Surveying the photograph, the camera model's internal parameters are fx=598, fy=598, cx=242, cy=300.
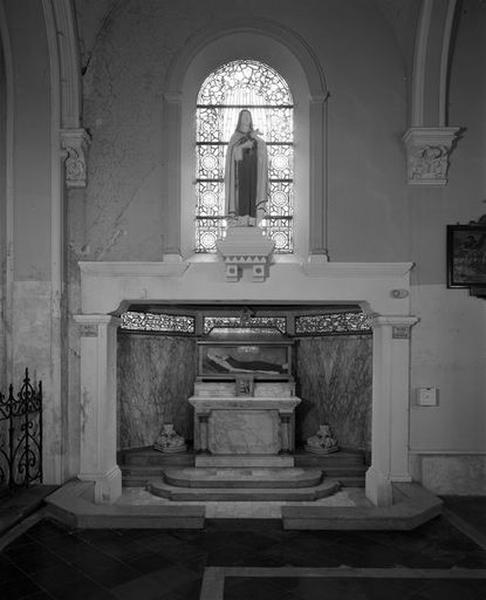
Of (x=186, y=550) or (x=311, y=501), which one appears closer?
(x=186, y=550)

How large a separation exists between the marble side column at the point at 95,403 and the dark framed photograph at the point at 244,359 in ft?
7.12

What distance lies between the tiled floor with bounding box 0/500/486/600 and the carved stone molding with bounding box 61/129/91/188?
3964 mm

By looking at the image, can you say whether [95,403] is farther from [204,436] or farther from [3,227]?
[3,227]

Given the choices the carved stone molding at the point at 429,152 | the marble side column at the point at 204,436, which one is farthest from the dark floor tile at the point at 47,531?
the carved stone molding at the point at 429,152

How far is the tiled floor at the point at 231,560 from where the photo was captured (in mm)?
4707

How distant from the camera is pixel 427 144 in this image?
7219 mm

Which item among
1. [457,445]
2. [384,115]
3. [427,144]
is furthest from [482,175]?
[457,445]

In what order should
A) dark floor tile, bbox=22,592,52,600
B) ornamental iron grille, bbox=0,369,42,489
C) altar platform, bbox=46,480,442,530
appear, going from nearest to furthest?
dark floor tile, bbox=22,592,52,600, altar platform, bbox=46,480,442,530, ornamental iron grille, bbox=0,369,42,489

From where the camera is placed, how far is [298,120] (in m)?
7.79

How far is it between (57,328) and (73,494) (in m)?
1.92

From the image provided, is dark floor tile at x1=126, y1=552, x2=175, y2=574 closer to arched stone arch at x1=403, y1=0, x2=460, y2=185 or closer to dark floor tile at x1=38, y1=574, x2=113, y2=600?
dark floor tile at x1=38, y1=574, x2=113, y2=600

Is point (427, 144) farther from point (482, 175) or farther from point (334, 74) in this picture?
point (334, 74)

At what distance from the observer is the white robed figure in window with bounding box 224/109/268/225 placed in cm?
722

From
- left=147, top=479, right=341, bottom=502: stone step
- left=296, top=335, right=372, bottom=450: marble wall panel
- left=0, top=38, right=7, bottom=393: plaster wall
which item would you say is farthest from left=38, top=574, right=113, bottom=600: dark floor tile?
left=296, top=335, right=372, bottom=450: marble wall panel
